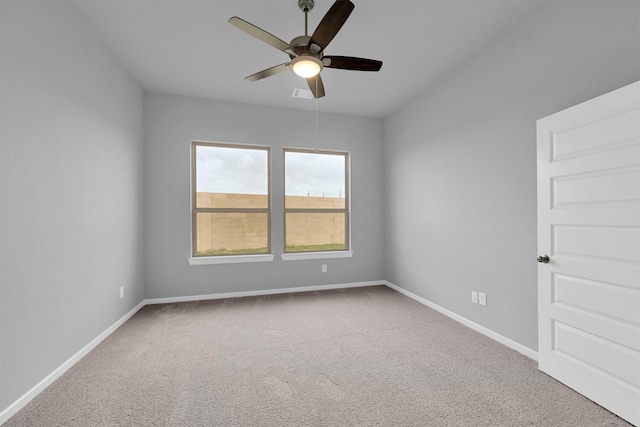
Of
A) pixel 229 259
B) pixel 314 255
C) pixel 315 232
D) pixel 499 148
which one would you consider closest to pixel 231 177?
pixel 229 259

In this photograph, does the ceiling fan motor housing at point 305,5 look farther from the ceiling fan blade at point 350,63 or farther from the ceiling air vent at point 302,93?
the ceiling air vent at point 302,93

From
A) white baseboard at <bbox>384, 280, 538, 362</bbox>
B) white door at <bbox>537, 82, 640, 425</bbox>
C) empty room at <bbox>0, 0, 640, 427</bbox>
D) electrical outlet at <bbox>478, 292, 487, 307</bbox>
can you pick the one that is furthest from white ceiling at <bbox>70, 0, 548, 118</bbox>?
white baseboard at <bbox>384, 280, 538, 362</bbox>

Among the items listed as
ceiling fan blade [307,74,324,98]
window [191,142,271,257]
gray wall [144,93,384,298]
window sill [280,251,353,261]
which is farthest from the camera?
window sill [280,251,353,261]

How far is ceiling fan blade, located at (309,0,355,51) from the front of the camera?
172 cm

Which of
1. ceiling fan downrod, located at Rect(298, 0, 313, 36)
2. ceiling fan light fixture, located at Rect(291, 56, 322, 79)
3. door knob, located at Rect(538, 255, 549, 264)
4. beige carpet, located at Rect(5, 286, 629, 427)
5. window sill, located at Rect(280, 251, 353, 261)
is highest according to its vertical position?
ceiling fan downrod, located at Rect(298, 0, 313, 36)

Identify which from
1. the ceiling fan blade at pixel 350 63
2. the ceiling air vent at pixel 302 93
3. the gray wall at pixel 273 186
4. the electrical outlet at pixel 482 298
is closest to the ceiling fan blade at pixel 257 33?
the ceiling fan blade at pixel 350 63

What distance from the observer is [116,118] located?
10.0 ft

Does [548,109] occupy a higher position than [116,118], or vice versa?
[116,118]

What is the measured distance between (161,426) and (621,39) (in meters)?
3.66

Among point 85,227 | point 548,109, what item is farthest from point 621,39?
point 85,227

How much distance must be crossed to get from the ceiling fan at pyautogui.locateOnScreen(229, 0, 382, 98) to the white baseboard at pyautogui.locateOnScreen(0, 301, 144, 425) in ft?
8.90

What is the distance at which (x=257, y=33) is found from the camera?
1965 millimetres

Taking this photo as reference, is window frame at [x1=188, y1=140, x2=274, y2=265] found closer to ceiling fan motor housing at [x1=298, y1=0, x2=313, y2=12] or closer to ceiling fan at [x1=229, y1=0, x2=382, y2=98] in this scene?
ceiling fan at [x1=229, y1=0, x2=382, y2=98]

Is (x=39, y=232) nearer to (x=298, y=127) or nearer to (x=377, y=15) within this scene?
(x=377, y=15)
